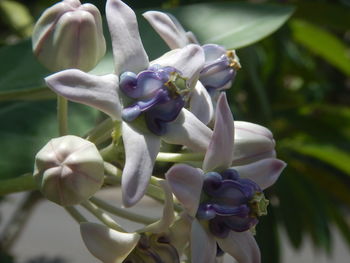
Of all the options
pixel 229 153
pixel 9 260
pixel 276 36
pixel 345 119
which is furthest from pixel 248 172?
pixel 345 119

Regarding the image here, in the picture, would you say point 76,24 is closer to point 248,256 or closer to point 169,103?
point 169,103

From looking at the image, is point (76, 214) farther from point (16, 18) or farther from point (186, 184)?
point (16, 18)

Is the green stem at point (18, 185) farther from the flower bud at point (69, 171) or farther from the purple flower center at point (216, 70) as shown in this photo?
the purple flower center at point (216, 70)

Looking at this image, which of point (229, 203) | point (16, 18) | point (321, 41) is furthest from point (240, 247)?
point (321, 41)

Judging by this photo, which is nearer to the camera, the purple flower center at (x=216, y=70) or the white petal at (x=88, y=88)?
the white petal at (x=88, y=88)

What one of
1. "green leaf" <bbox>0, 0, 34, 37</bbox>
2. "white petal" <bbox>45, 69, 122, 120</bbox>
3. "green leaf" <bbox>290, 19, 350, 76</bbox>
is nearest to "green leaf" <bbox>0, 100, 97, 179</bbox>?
"white petal" <bbox>45, 69, 122, 120</bbox>

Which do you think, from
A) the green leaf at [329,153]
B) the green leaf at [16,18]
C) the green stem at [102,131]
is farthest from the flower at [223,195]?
the green leaf at [329,153]
